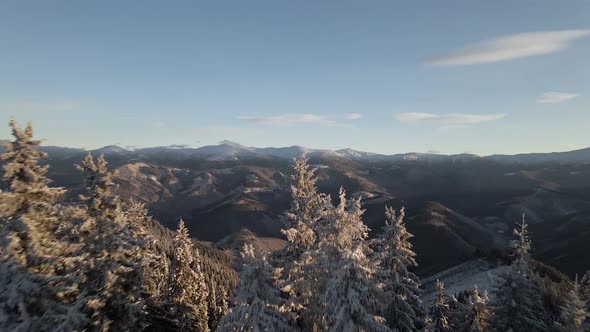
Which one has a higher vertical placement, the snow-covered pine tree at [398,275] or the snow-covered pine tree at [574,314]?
the snow-covered pine tree at [398,275]

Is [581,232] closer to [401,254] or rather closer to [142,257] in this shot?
[401,254]

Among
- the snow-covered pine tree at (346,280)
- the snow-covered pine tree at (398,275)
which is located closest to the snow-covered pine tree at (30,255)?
the snow-covered pine tree at (346,280)

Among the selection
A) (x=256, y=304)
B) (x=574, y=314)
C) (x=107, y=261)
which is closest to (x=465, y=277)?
(x=574, y=314)

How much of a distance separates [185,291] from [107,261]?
11096mm

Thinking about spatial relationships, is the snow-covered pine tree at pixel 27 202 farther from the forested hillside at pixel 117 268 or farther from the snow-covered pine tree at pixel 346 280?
the snow-covered pine tree at pixel 346 280

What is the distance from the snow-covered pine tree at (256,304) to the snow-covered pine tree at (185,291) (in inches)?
483

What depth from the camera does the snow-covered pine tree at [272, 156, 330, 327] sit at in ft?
49.9

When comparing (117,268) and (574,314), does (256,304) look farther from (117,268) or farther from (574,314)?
(574,314)

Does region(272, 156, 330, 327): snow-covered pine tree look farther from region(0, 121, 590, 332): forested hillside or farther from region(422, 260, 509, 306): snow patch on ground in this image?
region(422, 260, 509, 306): snow patch on ground

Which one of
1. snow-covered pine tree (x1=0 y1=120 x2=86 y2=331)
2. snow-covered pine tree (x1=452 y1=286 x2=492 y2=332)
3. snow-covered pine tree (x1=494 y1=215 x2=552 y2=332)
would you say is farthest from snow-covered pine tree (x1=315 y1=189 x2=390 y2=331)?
snow-covered pine tree (x1=494 y1=215 x2=552 y2=332)

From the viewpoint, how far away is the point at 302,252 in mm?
17688

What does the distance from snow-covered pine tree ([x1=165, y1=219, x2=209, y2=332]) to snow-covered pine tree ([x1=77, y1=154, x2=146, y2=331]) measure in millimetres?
8258

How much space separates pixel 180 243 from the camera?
92.4ft

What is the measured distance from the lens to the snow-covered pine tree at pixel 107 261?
16.0 m
